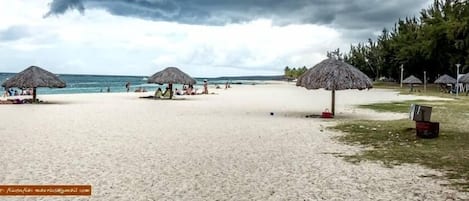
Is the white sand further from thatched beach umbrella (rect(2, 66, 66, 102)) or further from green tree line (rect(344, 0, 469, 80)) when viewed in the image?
green tree line (rect(344, 0, 469, 80))

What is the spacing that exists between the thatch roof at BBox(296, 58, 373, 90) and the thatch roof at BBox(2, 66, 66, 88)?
12.8 meters

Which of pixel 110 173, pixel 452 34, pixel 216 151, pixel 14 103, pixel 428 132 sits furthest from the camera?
pixel 452 34

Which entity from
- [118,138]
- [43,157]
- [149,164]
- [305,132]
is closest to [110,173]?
[149,164]

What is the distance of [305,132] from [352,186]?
6.02 metres

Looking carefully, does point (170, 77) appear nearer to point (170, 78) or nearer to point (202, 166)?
point (170, 78)

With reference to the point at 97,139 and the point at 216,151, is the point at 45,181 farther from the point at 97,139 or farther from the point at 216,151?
the point at 97,139

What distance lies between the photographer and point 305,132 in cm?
1222

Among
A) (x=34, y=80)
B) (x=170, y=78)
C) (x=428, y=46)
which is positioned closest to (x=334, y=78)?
(x=170, y=78)

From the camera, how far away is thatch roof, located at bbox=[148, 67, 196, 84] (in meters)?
27.7

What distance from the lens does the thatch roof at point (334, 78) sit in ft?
53.7

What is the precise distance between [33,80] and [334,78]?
14318mm

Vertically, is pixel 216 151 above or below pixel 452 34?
below

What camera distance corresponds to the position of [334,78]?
54.0ft

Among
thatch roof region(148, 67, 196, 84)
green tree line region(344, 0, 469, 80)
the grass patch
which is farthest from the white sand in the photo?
green tree line region(344, 0, 469, 80)
